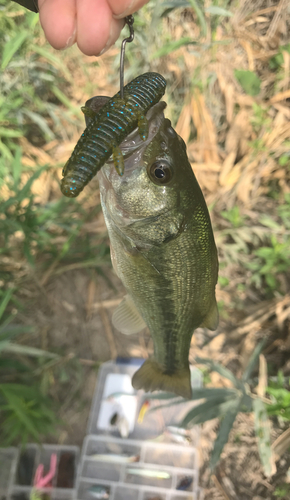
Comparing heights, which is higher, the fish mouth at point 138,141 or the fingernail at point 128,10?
the fingernail at point 128,10

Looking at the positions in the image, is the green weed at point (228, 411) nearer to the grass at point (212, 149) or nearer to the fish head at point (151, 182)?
the grass at point (212, 149)

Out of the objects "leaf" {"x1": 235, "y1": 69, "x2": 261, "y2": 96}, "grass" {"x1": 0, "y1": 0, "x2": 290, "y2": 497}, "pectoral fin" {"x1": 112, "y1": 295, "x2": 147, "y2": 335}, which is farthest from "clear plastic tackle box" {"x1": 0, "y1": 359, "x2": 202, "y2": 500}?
"leaf" {"x1": 235, "y1": 69, "x2": 261, "y2": 96}

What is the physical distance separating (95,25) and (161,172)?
0.85 m

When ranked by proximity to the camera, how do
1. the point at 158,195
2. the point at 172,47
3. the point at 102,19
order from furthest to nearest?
the point at 172,47 → the point at 102,19 → the point at 158,195

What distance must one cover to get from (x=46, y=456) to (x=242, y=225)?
300 cm

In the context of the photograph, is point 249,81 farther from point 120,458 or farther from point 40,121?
point 120,458

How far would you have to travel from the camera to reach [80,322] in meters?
3.29

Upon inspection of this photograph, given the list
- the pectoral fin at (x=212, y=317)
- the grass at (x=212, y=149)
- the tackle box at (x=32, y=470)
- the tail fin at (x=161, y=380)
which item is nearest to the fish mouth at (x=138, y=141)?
the pectoral fin at (x=212, y=317)

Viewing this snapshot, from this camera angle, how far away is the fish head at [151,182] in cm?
116

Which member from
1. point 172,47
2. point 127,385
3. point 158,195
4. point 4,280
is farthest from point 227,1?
point 127,385

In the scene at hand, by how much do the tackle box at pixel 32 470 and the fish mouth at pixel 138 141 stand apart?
292 cm

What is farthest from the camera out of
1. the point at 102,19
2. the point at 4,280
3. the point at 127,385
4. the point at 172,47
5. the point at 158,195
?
the point at 127,385

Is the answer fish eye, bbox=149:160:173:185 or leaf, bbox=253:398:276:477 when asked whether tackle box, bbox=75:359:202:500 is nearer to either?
leaf, bbox=253:398:276:477

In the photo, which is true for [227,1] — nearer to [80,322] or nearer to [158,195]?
[158,195]
